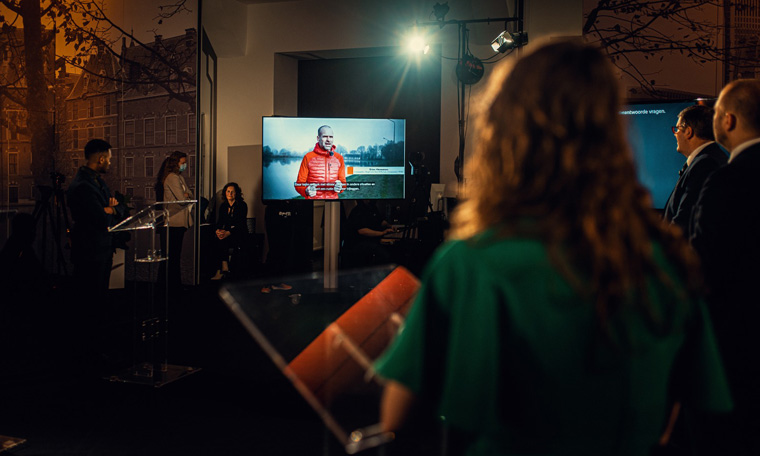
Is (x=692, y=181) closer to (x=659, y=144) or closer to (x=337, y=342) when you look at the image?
(x=337, y=342)

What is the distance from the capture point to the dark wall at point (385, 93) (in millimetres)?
8117

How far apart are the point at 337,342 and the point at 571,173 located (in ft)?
1.51

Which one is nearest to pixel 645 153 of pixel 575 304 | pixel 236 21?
pixel 575 304

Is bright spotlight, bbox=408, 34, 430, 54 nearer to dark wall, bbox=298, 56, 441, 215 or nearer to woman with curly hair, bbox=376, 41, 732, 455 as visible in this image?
dark wall, bbox=298, 56, 441, 215

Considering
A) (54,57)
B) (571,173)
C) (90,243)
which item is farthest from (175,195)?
(571,173)

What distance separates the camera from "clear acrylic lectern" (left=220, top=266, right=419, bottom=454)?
38.6 inches

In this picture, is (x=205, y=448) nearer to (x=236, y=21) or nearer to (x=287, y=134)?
(x=287, y=134)

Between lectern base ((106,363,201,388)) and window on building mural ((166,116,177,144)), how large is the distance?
11.7 ft

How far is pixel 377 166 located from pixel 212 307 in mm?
1994

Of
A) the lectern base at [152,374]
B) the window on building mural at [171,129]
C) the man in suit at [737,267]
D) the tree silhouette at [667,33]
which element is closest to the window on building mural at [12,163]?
the window on building mural at [171,129]

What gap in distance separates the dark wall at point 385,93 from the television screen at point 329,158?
7.51 feet

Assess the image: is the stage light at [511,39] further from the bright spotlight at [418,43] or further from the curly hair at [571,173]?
the curly hair at [571,173]

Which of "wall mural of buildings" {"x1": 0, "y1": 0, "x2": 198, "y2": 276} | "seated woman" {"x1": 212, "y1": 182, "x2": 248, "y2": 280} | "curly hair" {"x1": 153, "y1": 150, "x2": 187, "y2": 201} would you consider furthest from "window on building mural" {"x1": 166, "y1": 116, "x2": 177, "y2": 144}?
"seated woman" {"x1": 212, "y1": 182, "x2": 248, "y2": 280}

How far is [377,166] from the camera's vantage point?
223 inches
